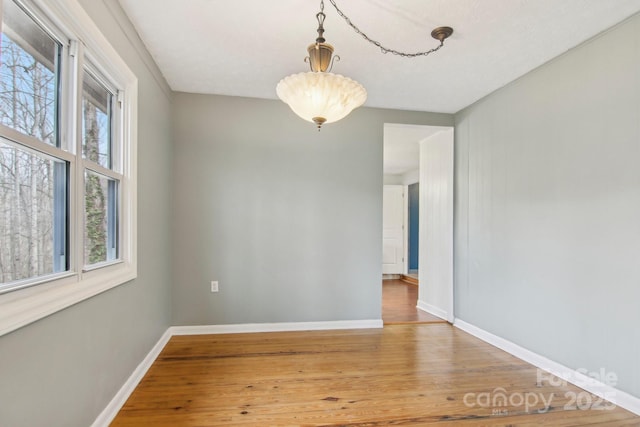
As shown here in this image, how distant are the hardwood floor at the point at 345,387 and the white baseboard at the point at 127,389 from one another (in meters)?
0.04

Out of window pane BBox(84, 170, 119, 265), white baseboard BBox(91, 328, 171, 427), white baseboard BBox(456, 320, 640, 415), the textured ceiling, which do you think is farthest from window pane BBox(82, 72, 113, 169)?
white baseboard BBox(456, 320, 640, 415)

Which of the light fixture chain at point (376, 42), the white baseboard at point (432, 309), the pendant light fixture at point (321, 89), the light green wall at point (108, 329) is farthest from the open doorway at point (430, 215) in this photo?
the light green wall at point (108, 329)

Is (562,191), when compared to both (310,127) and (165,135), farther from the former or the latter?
(165,135)

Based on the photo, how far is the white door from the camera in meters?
6.92

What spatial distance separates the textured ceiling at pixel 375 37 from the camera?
1932 mm

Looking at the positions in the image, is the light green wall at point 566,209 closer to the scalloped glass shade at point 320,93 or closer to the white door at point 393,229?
the scalloped glass shade at point 320,93

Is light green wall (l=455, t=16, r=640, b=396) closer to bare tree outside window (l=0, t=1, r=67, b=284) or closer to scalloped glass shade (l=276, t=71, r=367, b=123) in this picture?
scalloped glass shade (l=276, t=71, r=367, b=123)

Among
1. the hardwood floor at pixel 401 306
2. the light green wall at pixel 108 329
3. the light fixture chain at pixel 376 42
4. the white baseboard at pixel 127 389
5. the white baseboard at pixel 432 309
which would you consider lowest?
the hardwood floor at pixel 401 306

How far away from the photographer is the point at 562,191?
242 centimetres

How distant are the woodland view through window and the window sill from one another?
3cm

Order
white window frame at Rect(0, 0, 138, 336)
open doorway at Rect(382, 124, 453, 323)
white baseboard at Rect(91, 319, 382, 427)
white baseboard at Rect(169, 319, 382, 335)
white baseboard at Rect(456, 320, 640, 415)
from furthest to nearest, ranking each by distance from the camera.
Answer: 1. open doorway at Rect(382, 124, 453, 323)
2. white baseboard at Rect(169, 319, 382, 335)
3. white baseboard at Rect(91, 319, 382, 427)
4. white baseboard at Rect(456, 320, 640, 415)
5. white window frame at Rect(0, 0, 138, 336)

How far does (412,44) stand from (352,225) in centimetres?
187

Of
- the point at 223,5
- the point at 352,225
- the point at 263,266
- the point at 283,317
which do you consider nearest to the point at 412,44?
the point at 223,5

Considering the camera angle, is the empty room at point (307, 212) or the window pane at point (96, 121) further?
the window pane at point (96, 121)
